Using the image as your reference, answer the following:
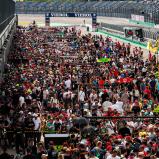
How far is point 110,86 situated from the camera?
98.6ft

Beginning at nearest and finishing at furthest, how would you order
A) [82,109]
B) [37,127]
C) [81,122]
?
[81,122] → [37,127] → [82,109]

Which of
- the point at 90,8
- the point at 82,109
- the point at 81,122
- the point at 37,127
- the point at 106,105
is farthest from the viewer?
the point at 90,8

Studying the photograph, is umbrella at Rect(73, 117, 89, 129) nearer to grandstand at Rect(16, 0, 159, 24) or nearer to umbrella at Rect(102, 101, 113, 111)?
umbrella at Rect(102, 101, 113, 111)

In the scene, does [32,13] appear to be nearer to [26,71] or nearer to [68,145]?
[26,71]

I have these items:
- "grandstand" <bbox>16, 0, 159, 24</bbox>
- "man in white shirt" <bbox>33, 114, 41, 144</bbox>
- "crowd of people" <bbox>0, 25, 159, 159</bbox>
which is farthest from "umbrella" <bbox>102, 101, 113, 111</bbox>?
"grandstand" <bbox>16, 0, 159, 24</bbox>

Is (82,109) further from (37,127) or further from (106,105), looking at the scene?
(37,127)

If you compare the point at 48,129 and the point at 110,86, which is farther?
the point at 110,86

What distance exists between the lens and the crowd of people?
16.7 metres

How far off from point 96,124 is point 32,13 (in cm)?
11585

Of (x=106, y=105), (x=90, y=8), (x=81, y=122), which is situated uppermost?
(x=81, y=122)

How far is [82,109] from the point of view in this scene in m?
23.0

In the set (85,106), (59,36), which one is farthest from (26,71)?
(59,36)

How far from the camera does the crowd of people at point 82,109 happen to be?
1673 centimetres

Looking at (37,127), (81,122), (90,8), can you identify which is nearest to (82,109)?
(37,127)
